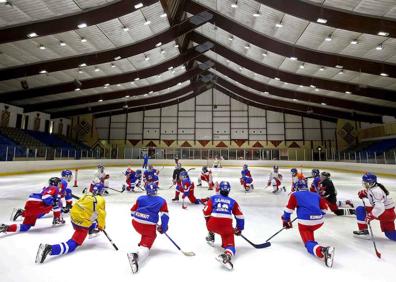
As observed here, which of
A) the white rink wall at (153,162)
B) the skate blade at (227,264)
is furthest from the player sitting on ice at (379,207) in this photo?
the white rink wall at (153,162)

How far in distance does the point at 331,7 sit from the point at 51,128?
107ft

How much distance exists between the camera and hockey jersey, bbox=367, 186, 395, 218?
4270mm

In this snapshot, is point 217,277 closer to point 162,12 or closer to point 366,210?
point 366,210

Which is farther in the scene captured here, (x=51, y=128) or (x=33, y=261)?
(x=51, y=128)

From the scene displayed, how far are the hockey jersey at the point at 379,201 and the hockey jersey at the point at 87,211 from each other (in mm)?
4699

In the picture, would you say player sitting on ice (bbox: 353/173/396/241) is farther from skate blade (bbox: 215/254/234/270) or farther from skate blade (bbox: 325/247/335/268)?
skate blade (bbox: 215/254/234/270)

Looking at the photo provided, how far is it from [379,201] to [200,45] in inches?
837

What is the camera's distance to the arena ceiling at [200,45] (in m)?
11.6

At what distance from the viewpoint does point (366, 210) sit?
4.57 m

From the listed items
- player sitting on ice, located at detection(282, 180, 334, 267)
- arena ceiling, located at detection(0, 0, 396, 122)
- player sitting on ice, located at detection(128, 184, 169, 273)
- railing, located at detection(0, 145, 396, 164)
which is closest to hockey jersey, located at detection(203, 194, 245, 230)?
player sitting on ice, located at detection(128, 184, 169, 273)


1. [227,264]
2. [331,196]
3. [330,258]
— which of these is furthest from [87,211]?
[331,196]

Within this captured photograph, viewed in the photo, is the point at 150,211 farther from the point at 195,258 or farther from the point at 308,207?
the point at 308,207

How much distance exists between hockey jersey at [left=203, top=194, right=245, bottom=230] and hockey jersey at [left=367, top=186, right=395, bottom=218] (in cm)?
247

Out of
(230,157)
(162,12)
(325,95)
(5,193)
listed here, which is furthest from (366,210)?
(230,157)
